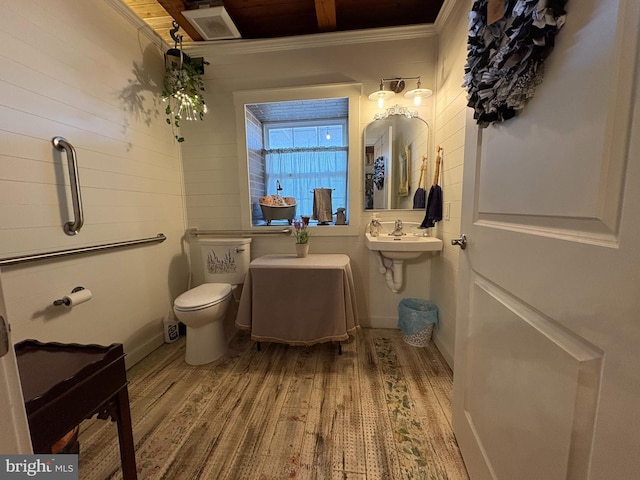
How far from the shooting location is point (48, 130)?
132 cm

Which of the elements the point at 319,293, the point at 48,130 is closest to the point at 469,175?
the point at 319,293

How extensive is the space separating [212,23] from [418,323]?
274 centimetres

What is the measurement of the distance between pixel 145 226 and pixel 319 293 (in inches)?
56.1

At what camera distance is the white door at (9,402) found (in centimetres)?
41

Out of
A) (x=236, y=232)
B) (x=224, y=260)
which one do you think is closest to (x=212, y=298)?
(x=224, y=260)

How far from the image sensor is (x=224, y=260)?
2.22 metres

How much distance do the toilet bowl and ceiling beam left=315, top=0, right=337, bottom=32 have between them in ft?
7.05

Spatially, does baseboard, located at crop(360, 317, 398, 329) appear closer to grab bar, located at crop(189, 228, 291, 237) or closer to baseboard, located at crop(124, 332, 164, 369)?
grab bar, located at crop(189, 228, 291, 237)

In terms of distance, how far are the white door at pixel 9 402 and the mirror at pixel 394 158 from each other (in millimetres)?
2135

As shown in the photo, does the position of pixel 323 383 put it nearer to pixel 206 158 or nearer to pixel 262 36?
pixel 206 158

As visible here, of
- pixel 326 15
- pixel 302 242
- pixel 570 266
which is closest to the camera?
pixel 570 266

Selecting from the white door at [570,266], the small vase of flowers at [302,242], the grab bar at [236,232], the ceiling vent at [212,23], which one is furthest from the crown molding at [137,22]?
the white door at [570,266]

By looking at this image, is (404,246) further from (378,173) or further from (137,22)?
(137,22)

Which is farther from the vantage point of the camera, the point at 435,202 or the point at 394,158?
the point at 394,158
